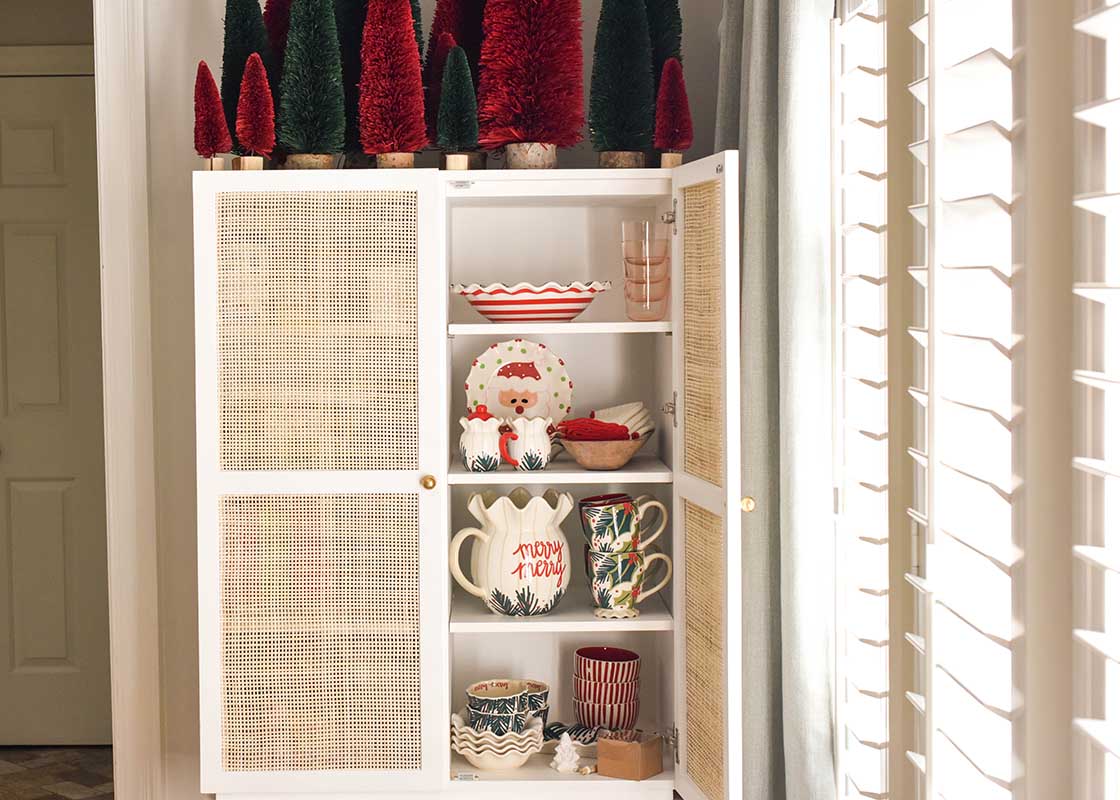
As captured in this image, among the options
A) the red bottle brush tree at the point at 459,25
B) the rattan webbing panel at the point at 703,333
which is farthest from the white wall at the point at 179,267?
the rattan webbing panel at the point at 703,333

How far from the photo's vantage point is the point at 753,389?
1.96m

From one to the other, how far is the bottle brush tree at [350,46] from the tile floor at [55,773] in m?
2.03

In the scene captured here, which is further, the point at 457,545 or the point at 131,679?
the point at 131,679

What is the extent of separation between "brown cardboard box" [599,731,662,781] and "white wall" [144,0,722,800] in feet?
3.27

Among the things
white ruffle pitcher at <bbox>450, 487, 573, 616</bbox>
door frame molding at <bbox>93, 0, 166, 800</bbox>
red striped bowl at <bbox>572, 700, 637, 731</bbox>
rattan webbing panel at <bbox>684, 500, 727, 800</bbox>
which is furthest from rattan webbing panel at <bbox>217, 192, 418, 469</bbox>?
red striped bowl at <bbox>572, 700, 637, 731</bbox>

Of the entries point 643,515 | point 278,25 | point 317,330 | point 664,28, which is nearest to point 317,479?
point 317,330

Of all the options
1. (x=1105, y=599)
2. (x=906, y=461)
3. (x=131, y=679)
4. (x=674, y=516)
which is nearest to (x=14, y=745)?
(x=131, y=679)

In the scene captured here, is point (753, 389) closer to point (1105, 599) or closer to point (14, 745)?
point (1105, 599)

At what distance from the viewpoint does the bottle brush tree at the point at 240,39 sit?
2182 mm

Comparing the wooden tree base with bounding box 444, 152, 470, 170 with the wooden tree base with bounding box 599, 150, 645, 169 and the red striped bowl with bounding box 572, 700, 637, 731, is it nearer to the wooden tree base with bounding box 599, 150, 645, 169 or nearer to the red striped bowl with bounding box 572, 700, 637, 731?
the wooden tree base with bounding box 599, 150, 645, 169

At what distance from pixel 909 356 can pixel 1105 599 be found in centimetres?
40

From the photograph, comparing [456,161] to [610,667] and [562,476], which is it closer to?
[562,476]

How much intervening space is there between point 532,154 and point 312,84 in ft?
1.47

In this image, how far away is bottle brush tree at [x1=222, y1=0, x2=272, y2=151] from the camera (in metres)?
2.18
